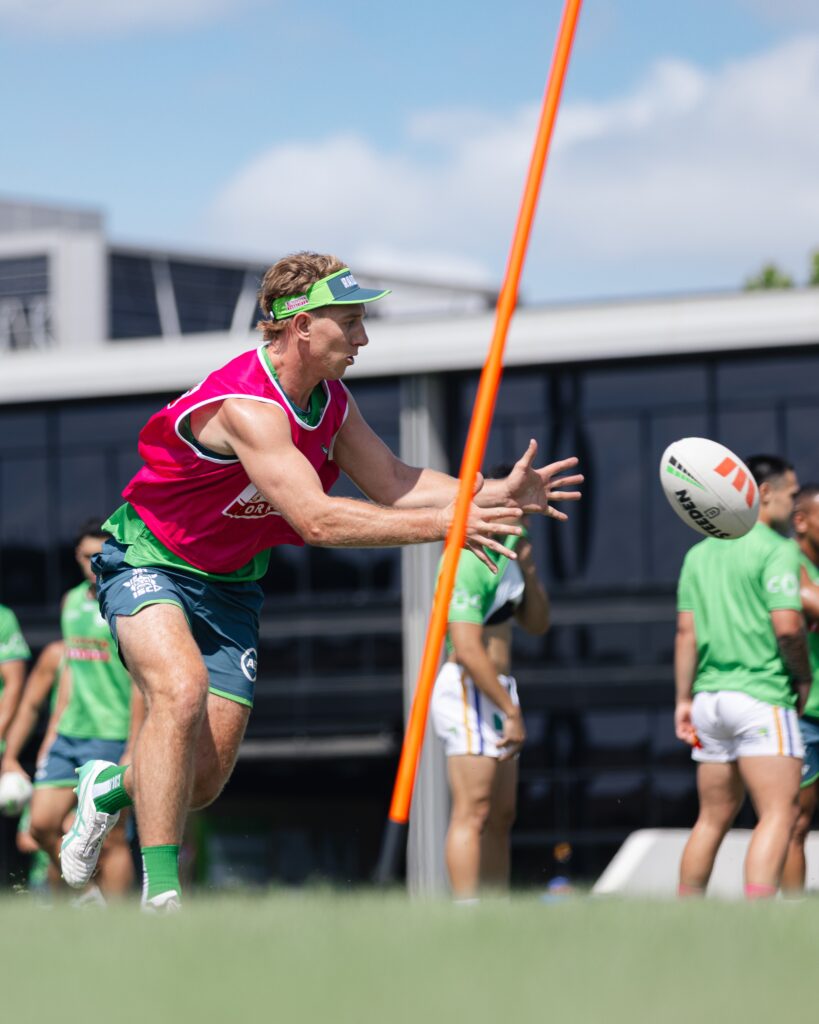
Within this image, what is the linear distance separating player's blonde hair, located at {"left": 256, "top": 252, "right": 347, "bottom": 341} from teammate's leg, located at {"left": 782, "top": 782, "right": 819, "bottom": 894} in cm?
448

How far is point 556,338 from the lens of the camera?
68.2 feet

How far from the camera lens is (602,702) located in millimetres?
22172

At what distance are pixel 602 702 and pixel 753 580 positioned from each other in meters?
14.1

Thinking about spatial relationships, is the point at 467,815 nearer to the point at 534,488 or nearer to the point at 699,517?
the point at 699,517

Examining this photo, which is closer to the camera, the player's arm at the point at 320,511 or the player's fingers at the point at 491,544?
the player's fingers at the point at 491,544

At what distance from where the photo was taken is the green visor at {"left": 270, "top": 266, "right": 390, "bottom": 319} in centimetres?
591

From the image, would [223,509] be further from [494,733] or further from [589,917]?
[494,733]

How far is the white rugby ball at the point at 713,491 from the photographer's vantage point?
759 centimetres

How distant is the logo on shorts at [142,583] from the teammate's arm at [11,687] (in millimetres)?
5206

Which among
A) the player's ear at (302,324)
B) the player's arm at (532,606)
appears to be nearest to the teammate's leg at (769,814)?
the player's arm at (532,606)

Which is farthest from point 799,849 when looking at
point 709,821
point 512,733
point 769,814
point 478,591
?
point 478,591

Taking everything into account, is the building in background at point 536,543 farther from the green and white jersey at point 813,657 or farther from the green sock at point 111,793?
the green sock at point 111,793

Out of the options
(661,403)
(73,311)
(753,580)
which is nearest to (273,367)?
(753,580)

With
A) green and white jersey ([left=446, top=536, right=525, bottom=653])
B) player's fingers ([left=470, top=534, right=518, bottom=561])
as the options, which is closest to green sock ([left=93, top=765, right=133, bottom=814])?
player's fingers ([left=470, top=534, right=518, bottom=561])
